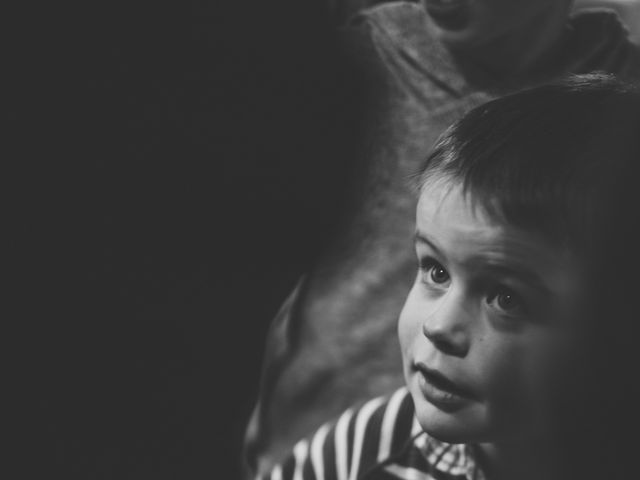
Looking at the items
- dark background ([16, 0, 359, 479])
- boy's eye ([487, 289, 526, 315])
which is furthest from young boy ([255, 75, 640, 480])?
dark background ([16, 0, 359, 479])

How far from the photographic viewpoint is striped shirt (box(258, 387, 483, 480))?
19.3 inches

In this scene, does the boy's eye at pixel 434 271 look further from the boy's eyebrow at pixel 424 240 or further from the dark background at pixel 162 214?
the dark background at pixel 162 214

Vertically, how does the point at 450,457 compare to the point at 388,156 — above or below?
below

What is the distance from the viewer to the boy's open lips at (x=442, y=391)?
0.41m

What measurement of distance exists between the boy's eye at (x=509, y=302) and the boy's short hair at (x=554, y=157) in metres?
0.03

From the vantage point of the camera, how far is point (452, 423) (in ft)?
1.37

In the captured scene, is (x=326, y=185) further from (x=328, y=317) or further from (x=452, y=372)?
(x=452, y=372)

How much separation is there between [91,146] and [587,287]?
369mm

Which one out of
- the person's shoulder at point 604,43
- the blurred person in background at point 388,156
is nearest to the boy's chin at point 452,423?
the blurred person in background at point 388,156

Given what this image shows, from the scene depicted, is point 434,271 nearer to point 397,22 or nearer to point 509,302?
point 509,302

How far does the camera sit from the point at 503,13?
1.55ft

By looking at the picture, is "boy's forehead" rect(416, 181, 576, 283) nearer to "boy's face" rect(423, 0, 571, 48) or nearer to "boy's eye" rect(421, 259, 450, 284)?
"boy's eye" rect(421, 259, 450, 284)

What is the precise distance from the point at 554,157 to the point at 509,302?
7 cm

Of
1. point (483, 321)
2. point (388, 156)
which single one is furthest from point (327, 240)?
point (483, 321)
